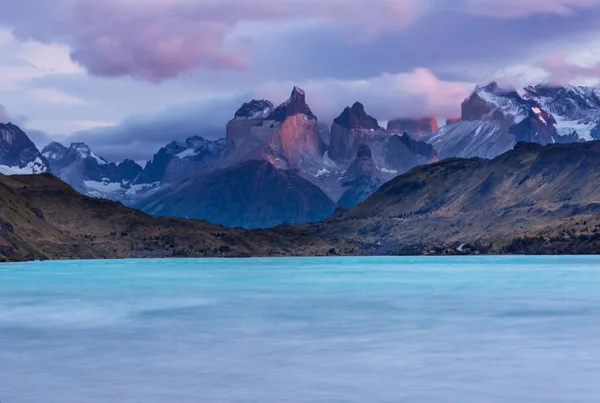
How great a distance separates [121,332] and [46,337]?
8727 millimetres

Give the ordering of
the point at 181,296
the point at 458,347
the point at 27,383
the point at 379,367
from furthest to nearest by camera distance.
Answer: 1. the point at 181,296
2. the point at 458,347
3. the point at 379,367
4. the point at 27,383

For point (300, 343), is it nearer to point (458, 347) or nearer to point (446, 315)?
point (458, 347)

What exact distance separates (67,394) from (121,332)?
1686 inches

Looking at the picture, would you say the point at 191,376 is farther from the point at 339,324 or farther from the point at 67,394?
the point at 339,324

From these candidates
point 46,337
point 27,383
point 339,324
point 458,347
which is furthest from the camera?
point 339,324

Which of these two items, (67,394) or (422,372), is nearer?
(67,394)

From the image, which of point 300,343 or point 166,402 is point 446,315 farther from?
point 166,402

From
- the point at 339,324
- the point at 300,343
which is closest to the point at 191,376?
the point at 300,343

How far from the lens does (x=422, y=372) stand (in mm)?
71875

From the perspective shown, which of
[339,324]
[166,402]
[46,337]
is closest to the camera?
[166,402]

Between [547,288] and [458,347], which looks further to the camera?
[547,288]

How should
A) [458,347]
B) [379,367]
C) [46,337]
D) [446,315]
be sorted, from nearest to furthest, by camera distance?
1. [379,367]
2. [458,347]
3. [46,337]
4. [446,315]

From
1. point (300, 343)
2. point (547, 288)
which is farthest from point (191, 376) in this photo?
point (547, 288)

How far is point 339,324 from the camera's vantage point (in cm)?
11238
